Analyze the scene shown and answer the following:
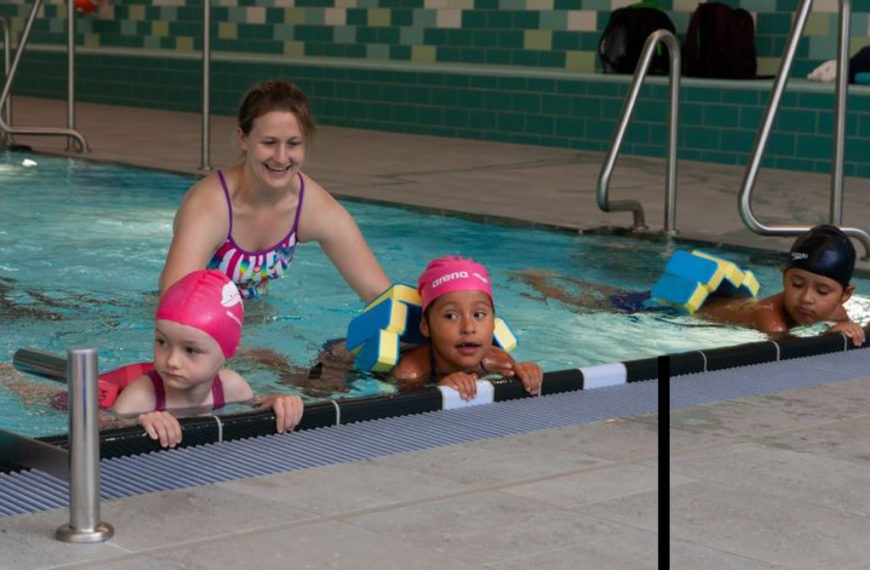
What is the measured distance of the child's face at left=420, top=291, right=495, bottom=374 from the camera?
415 cm

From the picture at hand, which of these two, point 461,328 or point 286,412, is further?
point 461,328

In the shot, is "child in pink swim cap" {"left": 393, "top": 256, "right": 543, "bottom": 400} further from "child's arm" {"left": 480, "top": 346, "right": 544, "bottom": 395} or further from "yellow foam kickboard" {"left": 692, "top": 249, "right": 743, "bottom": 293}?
"yellow foam kickboard" {"left": 692, "top": 249, "right": 743, "bottom": 293}

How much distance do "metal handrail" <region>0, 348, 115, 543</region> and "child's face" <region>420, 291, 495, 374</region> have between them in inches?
60.8

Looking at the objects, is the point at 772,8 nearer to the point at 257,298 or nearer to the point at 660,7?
the point at 660,7

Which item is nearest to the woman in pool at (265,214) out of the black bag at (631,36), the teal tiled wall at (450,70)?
the teal tiled wall at (450,70)

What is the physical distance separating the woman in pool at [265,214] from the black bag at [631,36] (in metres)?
7.15

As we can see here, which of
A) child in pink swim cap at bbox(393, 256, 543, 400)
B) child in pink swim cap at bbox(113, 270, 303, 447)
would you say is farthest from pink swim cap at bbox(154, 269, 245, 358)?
child in pink swim cap at bbox(393, 256, 543, 400)

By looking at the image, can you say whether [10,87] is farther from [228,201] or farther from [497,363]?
[497,363]

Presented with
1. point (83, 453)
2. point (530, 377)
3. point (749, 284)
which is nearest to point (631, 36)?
point (749, 284)

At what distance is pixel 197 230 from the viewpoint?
4.58 metres

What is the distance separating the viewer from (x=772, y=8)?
11.5 m

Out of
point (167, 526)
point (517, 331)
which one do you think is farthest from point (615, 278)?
point (167, 526)

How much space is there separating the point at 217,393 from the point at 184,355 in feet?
0.64

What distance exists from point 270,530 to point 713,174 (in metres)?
8.07
